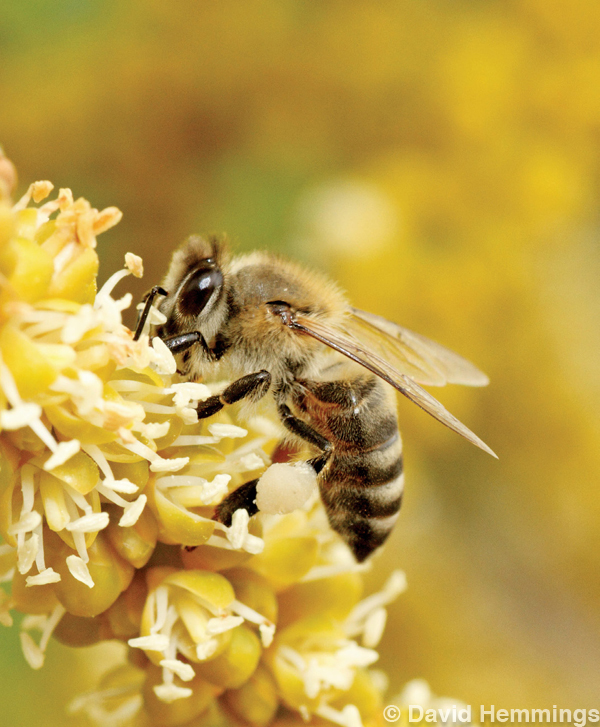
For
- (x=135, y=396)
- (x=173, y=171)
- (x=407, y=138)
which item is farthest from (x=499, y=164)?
(x=135, y=396)

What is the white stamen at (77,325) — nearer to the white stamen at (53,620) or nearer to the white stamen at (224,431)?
the white stamen at (224,431)

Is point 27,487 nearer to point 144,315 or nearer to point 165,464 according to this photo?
point 165,464

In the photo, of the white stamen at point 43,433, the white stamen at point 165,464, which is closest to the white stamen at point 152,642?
the white stamen at point 165,464

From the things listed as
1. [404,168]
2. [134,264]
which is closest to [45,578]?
[134,264]

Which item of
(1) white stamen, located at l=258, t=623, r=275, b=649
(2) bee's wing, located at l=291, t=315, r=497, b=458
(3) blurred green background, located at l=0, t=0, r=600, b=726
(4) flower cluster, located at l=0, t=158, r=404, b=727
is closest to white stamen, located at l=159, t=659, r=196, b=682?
(4) flower cluster, located at l=0, t=158, r=404, b=727

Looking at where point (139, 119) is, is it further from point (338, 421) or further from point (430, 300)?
point (338, 421)

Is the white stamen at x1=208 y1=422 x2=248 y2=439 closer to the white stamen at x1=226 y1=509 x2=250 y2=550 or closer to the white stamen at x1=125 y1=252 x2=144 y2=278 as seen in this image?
the white stamen at x1=226 y1=509 x2=250 y2=550
